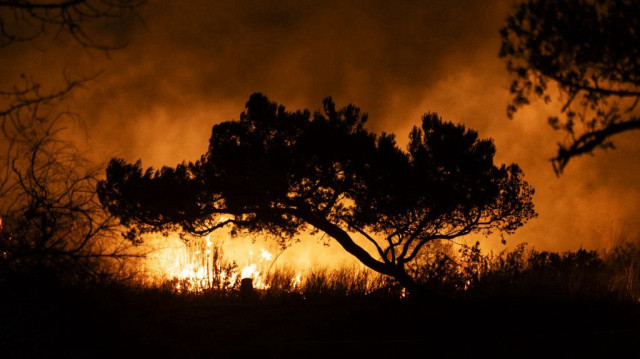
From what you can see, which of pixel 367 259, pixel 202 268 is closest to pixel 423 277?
pixel 367 259

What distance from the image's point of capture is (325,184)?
595 inches

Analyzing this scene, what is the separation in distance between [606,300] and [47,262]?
13691 millimetres

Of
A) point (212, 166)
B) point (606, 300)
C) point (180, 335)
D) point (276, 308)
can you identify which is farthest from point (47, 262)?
point (606, 300)

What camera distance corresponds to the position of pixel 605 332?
10148mm

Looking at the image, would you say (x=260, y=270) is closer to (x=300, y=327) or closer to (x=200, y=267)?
(x=200, y=267)

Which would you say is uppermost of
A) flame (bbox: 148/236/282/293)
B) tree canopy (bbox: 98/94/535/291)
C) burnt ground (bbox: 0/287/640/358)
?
tree canopy (bbox: 98/94/535/291)

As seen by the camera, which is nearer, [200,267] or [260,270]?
[200,267]

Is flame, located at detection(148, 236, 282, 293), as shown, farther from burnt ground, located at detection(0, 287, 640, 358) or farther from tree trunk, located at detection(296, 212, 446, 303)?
tree trunk, located at detection(296, 212, 446, 303)

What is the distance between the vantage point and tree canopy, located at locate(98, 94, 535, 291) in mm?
14148

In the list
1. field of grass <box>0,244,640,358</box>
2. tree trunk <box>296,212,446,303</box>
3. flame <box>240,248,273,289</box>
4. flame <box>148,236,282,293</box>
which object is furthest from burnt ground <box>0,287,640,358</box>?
flame <box>240,248,273,289</box>

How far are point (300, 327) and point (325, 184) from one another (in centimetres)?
511

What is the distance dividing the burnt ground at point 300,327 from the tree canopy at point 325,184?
2071 millimetres

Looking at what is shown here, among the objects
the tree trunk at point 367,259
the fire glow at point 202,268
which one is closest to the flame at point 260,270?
the fire glow at point 202,268

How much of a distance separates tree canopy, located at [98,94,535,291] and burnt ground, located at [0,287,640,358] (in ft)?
6.79
